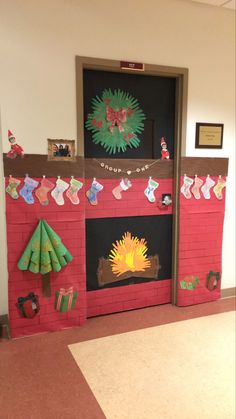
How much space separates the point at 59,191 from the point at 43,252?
48 centimetres

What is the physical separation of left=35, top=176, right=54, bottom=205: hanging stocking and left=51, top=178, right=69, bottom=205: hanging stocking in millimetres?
44

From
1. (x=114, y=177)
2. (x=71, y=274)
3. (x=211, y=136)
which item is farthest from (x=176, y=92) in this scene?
(x=71, y=274)

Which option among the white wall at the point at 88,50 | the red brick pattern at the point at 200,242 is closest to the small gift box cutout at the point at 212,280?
the red brick pattern at the point at 200,242

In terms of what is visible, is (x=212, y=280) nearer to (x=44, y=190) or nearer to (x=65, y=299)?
(x=65, y=299)

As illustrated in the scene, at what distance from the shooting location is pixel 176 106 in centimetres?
302

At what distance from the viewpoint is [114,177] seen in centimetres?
290

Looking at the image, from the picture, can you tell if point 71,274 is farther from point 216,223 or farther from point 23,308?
point 216,223

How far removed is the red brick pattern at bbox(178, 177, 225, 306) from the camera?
3146 millimetres

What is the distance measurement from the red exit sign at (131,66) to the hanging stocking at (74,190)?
3.26 ft

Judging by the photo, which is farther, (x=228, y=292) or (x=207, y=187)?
(x=228, y=292)

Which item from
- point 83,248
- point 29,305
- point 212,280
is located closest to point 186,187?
point 212,280

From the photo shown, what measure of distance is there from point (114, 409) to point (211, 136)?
2.34 meters

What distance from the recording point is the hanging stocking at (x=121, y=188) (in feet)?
9.58

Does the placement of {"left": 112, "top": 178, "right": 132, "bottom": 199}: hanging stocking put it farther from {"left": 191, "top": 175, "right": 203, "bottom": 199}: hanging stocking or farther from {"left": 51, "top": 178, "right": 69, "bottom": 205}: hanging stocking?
{"left": 191, "top": 175, "right": 203, "bottom": 199}: hanging stocking
